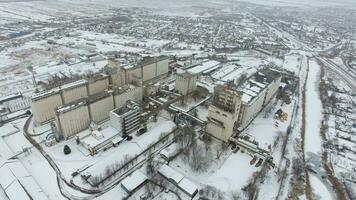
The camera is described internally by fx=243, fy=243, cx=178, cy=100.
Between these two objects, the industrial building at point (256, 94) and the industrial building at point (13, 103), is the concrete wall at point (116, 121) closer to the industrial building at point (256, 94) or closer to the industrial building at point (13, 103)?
the industrial building at point (256, 94)

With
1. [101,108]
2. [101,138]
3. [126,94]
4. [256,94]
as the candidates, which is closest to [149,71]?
[126,94]

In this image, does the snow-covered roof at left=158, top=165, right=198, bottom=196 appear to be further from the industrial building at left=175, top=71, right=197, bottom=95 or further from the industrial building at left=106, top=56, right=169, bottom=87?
the industrial building at left=175, top=71, right=197, bottom=95

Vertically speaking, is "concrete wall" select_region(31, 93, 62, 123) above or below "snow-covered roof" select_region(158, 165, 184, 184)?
above

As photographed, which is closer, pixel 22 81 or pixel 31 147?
pixel 31 147

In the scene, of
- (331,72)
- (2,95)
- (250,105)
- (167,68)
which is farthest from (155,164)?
(331,72)

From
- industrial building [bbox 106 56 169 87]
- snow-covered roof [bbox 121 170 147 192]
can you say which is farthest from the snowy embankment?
industrial building [bbox 106 56 169 87]

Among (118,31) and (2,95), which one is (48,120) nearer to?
(2,95)
